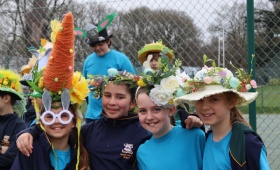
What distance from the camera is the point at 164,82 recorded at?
2953 mm

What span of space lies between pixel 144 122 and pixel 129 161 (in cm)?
36

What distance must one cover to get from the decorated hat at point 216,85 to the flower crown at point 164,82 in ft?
0.44

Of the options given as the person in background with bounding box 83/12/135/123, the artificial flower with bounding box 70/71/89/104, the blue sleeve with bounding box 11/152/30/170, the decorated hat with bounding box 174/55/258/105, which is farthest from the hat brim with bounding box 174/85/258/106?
the person in background with bounding box 83/12/135/123

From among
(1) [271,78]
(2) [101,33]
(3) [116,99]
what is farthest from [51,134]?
(1) [271,78]

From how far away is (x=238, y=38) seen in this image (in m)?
5.00

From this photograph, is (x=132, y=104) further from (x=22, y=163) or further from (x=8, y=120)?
(x=8, y=120)

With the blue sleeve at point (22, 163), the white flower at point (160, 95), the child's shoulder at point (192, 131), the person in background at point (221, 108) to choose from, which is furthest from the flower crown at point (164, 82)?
the blue sleeve at point (22, 163)

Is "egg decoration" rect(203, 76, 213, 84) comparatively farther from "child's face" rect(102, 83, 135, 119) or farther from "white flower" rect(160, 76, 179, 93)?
"child's face" rect(102, 83, 135, 119)

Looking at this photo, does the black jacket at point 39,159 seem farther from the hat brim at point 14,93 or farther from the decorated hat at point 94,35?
the decorated hat at point 94,35

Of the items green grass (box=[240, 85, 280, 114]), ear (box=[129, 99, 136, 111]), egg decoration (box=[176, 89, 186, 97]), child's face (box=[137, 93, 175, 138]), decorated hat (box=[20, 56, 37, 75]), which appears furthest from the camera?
green grass (box=[240, 85, 280, 114])

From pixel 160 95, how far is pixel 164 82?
0.10 m

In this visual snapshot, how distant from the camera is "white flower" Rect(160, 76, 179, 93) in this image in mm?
2941

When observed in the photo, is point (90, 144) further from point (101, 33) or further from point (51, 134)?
point (101, 33)

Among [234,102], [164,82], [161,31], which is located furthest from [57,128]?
[161,31]
